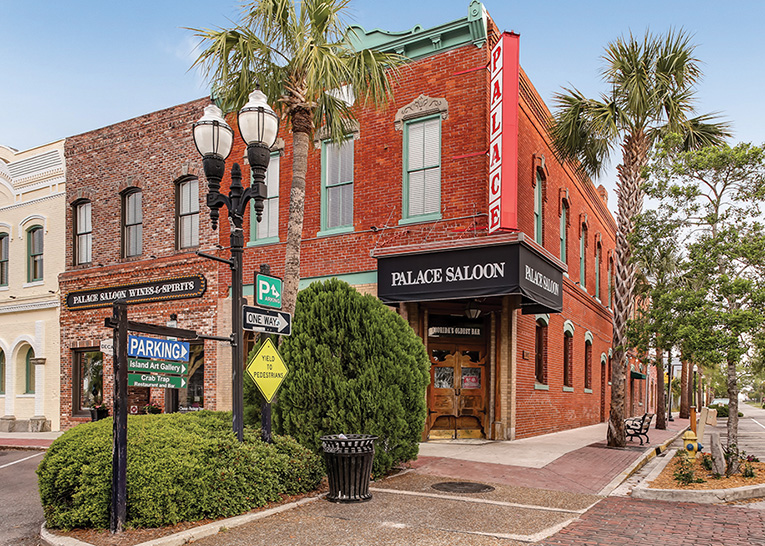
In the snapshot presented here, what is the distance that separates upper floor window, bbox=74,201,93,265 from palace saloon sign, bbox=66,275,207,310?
47.6 inches

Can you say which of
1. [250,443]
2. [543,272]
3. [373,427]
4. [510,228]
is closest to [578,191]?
[543,272]

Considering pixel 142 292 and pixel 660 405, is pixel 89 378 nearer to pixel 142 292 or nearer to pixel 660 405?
pixel 142 292

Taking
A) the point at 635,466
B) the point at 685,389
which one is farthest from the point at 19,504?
the point at 685,389

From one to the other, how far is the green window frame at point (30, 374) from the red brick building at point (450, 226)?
10.1 m

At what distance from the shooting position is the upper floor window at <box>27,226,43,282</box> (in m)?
23.1

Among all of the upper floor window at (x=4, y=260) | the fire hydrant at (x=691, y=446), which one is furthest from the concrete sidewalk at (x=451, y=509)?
the upper floor window at (x=4, y=260)

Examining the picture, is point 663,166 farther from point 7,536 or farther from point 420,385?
point 7,536

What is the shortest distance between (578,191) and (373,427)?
50.9 ft

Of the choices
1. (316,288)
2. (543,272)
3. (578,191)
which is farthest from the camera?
(578,191)

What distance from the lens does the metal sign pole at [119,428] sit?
275 inches

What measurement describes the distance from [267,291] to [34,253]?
58.9ft

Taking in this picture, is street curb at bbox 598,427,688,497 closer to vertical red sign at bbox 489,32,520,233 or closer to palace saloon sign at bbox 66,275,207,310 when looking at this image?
vertical red sign at bbox 489,32,520,233

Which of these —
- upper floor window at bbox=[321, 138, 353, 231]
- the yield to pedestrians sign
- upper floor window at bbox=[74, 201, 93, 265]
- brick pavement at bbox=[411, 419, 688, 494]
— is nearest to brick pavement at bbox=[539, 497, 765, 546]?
brick pavement at bbox=[411, 419, 688, 494]

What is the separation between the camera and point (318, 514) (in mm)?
7965
